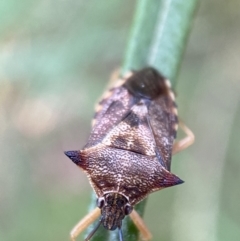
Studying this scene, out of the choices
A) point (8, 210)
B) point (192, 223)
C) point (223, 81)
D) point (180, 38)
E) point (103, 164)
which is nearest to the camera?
point (103, 164)

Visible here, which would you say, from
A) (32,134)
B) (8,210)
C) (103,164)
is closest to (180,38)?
(103,164)

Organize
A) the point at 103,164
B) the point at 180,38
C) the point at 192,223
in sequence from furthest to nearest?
the point at 192,223 < the point at 180,38 < the point at 103,164

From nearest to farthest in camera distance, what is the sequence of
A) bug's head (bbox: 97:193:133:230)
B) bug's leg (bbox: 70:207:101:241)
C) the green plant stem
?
bug's head (bbox: 97:193:133:230)
bug's leg (bbox: 70:207:101:241)
the green plant stem

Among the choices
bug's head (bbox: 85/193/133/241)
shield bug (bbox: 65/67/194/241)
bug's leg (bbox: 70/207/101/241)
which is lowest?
bug's leg (bbox: 70/207/101/241)

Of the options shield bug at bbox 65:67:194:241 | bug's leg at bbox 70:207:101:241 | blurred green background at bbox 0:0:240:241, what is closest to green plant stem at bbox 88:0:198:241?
shield bug at bbox 65:67:194:241

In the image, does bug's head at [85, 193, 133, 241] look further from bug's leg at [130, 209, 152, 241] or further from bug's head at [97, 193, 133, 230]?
bug's leg at [130, 209, 152, 241]

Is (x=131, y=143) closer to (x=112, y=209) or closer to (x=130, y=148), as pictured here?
(x=130, y=148)

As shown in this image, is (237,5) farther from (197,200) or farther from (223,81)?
(197,200)
